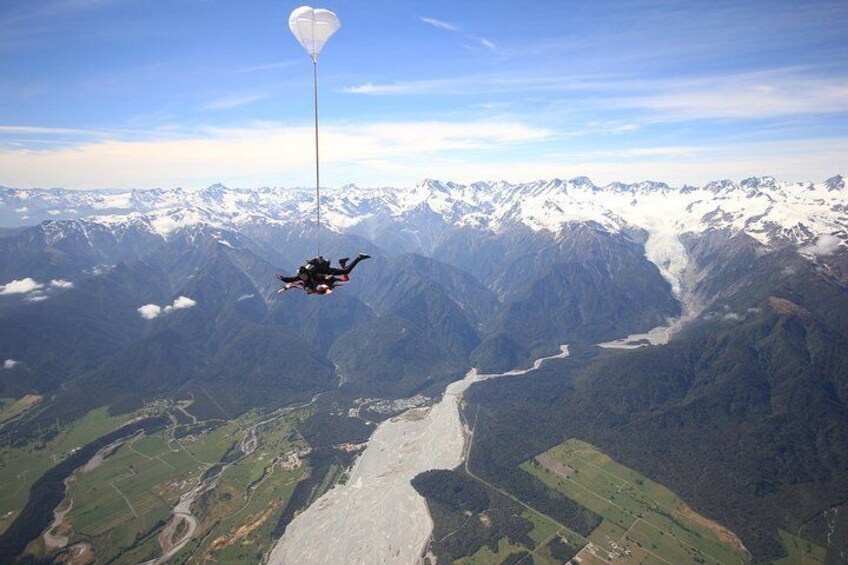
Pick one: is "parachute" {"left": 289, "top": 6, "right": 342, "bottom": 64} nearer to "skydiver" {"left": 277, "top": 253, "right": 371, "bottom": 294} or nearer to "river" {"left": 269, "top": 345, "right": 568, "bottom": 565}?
"skydiver" {"left": 277, "top": 253, "right": 371, "bottom": 294}

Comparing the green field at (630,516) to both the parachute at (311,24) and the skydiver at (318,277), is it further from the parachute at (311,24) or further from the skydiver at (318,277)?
the parachute at (311,24)

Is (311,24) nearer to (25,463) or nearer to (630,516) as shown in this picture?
(630,516)

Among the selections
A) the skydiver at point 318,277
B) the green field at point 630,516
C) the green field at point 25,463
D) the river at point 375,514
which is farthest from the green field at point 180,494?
the skydiver at point 318,277

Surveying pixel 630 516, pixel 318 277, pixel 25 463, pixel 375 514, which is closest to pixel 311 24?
pixel 318 277

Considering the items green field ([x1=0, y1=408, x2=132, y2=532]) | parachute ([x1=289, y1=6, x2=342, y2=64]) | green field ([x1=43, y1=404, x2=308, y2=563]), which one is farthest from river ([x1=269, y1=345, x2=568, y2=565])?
parachute ([x1=289, y1=6, x2=342, y2=64])

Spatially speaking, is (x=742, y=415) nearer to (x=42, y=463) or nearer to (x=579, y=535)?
(x=579, y=535)
